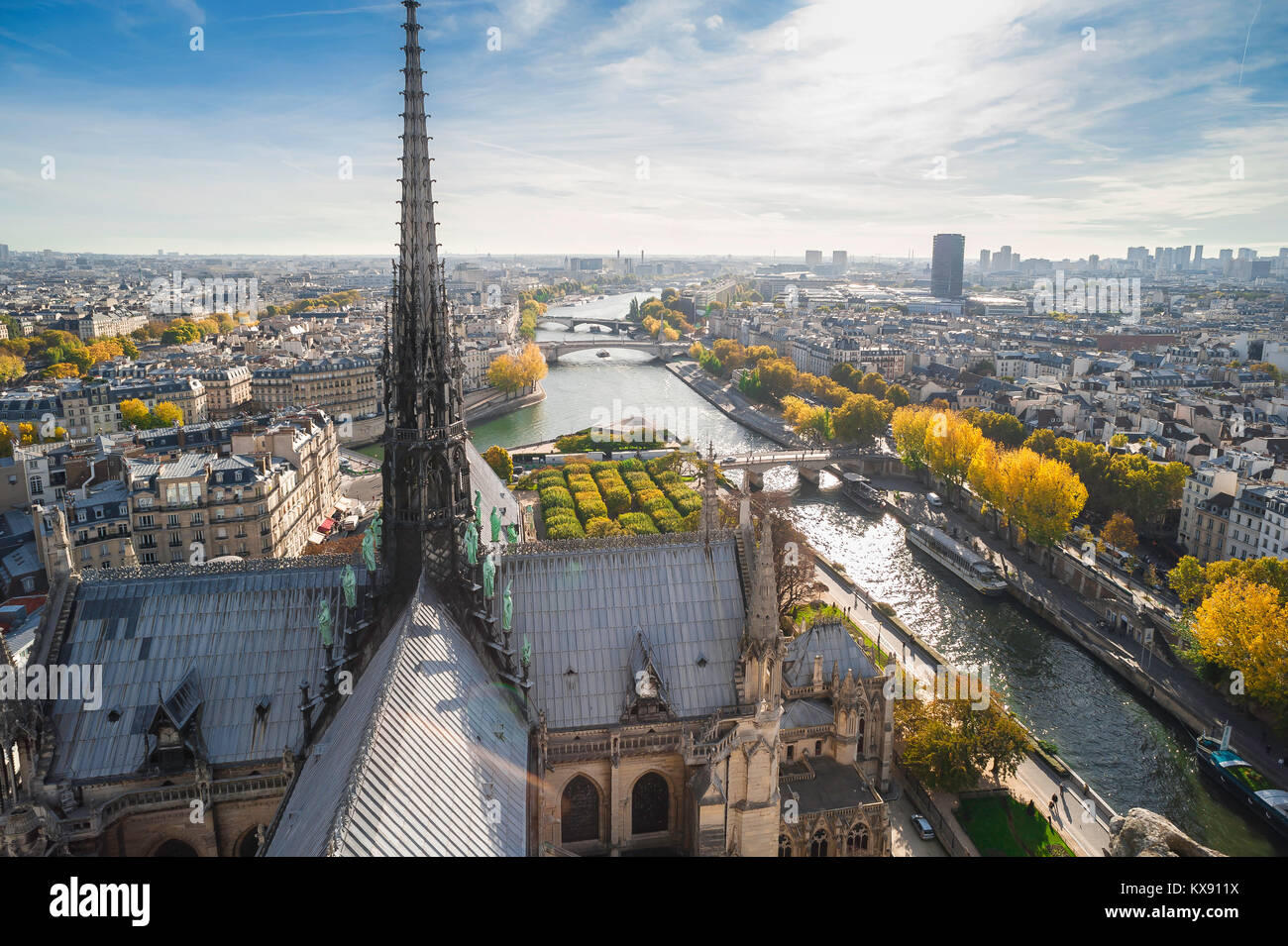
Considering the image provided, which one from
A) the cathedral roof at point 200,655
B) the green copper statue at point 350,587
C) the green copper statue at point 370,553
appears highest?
the green copper statue at point 370,553

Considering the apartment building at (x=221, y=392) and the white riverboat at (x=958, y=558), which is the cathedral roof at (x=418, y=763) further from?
the apartment building at (x=221, y=392)

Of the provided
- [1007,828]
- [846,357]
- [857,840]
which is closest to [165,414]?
[857,840]

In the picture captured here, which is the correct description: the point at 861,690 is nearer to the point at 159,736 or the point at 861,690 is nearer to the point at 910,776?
the point at 910,776

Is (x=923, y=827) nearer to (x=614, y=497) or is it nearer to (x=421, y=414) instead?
(x=421, y=414)

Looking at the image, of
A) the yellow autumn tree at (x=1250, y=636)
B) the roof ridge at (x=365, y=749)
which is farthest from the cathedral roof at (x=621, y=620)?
the yellow autumn tree at (x=1250, y=636)

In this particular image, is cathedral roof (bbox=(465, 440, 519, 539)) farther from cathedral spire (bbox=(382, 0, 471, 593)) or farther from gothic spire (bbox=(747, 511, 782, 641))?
gothic spire (bbox=(747, 511, 782, 641))

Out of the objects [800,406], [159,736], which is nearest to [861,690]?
[159,736]

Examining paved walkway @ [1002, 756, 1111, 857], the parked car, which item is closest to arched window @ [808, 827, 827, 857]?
the parked car
